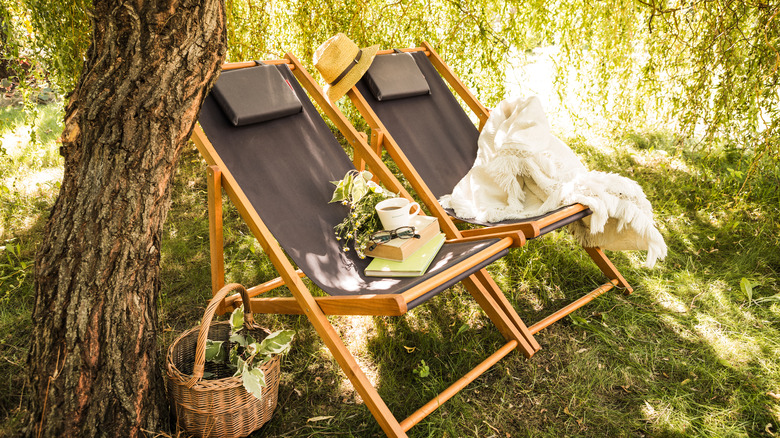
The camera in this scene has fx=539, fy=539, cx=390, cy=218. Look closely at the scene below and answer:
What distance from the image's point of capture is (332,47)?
264 cm

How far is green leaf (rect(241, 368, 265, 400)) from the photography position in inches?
68.3

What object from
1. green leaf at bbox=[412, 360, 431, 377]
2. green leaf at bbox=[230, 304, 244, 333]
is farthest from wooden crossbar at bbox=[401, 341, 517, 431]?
green leaf at bbox=[230, 304, 244, 333]

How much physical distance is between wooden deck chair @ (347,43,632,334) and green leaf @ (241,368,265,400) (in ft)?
3.37

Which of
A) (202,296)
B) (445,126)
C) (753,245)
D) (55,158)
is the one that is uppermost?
(55,158)

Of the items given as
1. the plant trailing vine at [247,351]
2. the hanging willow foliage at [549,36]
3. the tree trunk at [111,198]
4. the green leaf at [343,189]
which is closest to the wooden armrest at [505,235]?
the green leaf at [343,189]

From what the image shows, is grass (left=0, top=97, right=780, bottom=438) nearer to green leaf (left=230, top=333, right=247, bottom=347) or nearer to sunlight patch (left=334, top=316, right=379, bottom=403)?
sunlight patch (left=334, top=316, right=379, bottom=403)

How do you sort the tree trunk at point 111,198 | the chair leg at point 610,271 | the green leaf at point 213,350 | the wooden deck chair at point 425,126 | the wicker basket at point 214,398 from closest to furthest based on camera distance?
the tree trunk at point 111,198 → the wicker basket at point 214,398 → the green leaf at point 213,350 → the wooden deck chair at point 425,126 → the chair leg at point 610,271

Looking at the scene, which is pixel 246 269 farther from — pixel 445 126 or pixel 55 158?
pixel 55 158

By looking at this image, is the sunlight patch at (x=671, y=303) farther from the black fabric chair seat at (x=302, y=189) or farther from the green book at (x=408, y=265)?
the green book at (x=408, y=265)

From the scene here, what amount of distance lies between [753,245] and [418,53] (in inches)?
88.8

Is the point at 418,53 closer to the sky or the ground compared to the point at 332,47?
closer to the ground

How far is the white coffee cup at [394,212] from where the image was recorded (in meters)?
2.11

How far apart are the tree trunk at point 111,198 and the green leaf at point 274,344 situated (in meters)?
0.41

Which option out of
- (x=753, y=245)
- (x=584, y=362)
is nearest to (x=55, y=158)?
(x=584, y=362)
